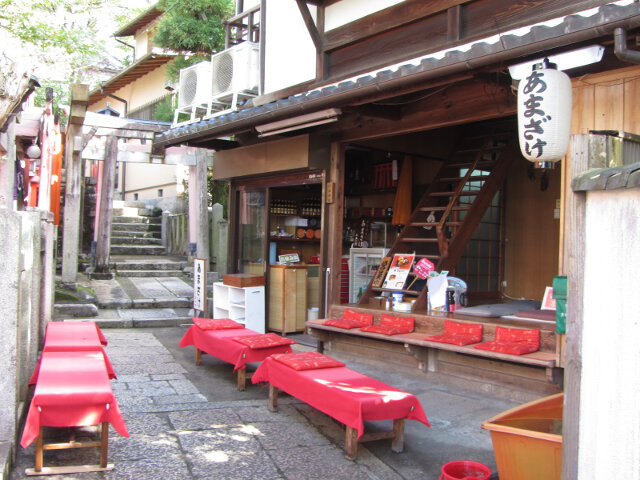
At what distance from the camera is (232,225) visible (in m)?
11.2

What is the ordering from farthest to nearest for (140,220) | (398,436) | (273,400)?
1. (140,220)
2. (273,400)
3. (398,436)

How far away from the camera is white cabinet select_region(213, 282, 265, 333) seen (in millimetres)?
9961

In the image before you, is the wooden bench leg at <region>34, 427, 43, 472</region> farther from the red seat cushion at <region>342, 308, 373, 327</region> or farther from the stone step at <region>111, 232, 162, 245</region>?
the stone step at <region>111, 232, 162, 245</region>

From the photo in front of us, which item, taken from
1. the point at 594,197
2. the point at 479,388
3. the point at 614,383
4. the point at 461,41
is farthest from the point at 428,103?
the point at 614,383

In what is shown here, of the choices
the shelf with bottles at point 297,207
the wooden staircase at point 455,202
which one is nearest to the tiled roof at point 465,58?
the shelf with bottles at point 297,207

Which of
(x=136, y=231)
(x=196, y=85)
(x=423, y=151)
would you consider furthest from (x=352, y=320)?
(x=136, y=231)

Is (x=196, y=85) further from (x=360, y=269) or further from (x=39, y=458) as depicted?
(x=39, y=458)

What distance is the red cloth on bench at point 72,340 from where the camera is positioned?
5590 millimetres

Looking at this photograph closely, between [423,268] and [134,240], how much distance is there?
1284 cm

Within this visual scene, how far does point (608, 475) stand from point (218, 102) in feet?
31.4

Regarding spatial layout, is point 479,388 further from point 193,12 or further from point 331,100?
point 193,12

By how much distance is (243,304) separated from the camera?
10.2m

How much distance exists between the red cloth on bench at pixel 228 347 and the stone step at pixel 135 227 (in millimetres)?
11964

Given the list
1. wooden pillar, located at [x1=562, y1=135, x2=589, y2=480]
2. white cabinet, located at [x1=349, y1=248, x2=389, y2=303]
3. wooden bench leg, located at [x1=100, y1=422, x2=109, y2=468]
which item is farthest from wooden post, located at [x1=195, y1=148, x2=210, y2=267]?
wooden pillar, located at [x1=562, y1=135, x2=589, y2=480]
